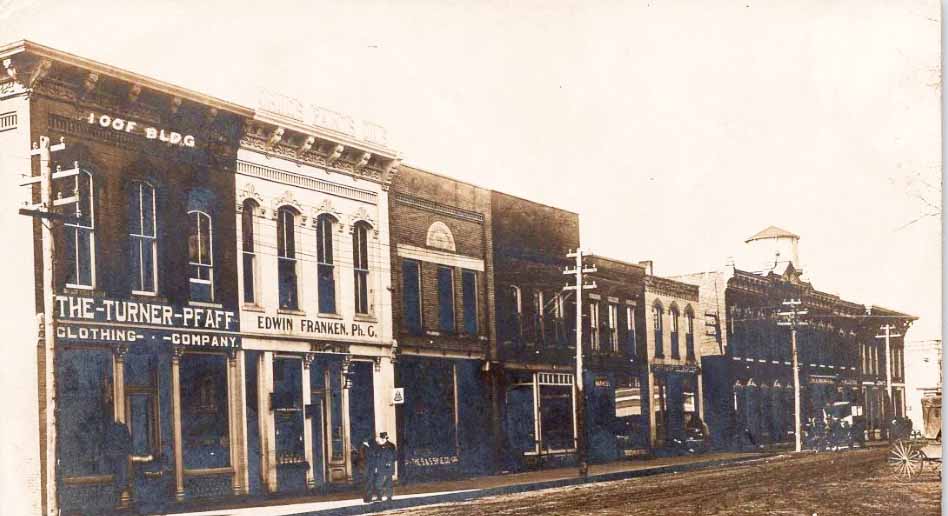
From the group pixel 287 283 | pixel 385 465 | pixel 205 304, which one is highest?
pixel 287 283

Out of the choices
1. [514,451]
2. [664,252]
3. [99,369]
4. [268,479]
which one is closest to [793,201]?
[664,252]

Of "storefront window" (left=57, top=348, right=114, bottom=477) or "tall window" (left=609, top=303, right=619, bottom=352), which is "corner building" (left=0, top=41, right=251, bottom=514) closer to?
"storefront window" (left=57, top=348, right=114, bottom=477)

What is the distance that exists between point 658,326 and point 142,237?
7476 millimetres

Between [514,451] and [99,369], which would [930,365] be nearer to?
[514,451]

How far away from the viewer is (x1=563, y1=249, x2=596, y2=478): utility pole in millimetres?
13883


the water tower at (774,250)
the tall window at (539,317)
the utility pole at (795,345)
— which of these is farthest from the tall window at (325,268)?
the utility pole at (795,345)

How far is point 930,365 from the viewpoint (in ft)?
46.8

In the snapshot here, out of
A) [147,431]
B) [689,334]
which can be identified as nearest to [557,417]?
[689,334]

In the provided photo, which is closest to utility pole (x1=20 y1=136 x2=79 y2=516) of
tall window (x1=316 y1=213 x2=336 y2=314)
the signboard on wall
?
tall window (x1=316 y1=213 x2=336 y2=314)

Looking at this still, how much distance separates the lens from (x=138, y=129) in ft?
36.6

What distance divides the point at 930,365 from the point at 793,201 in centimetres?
274

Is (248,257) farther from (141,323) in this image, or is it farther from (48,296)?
(48,296)

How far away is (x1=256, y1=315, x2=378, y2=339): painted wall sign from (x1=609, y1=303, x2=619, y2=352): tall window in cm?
366

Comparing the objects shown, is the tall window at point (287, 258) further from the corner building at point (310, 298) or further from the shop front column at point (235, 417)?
the shop front column at point (235, 417)
